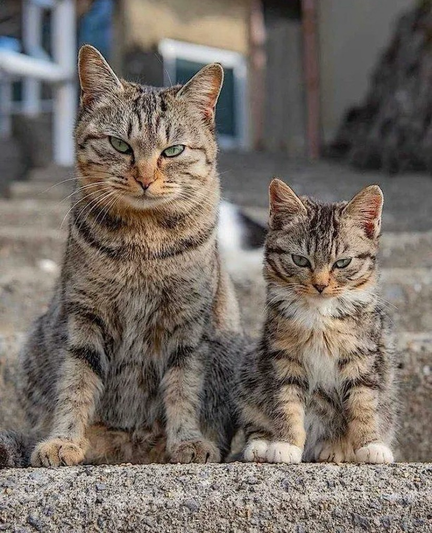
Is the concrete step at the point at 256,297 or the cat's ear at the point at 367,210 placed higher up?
the cat's ear at the point at 367,210

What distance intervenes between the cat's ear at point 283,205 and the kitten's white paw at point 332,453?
2.15ft

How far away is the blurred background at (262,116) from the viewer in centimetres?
432

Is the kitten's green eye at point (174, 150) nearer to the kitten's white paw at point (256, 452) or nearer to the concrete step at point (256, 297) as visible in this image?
the kitten's white paw at point (256, 452)

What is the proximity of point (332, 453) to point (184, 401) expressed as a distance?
0.46 meters

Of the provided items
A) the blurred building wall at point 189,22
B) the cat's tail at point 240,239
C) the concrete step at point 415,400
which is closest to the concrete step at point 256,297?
the cat's tail at point 240,239

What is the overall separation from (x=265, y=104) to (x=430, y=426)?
858 centimetres

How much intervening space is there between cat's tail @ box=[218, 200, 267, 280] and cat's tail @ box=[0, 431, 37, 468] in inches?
77.7

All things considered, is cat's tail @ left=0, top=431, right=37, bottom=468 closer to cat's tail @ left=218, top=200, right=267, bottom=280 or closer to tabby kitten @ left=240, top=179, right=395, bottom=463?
tabby kitten @ left=240, top=179, right=395, bottom=463

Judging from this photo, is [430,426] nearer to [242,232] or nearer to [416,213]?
[242,232]

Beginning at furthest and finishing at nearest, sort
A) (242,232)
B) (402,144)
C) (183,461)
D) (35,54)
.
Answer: (402,144) < (35,54) < (242,232) < (183,461)

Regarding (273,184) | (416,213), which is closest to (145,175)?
(273,184)

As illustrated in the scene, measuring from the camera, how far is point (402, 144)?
832cm

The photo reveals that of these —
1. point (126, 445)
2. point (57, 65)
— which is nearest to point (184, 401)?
point (126, 445)

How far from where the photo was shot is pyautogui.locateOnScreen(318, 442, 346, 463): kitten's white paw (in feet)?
9.00
